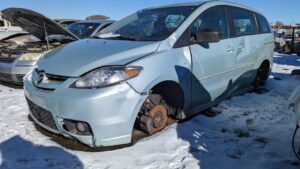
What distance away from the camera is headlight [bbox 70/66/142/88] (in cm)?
280

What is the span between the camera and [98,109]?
2758mm

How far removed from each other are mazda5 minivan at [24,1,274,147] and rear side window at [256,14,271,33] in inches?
28.9

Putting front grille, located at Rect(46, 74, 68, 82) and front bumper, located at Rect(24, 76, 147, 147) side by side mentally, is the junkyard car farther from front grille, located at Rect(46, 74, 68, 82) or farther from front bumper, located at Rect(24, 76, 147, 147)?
front bumper, located at Rect(24, 76, 147, 147)

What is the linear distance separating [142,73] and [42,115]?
1189 mm

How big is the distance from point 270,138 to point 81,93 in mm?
2256

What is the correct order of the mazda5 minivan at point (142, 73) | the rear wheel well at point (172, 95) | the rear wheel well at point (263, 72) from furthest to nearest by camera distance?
the rear wheel well at point (263, 72)
the rear wheel well at point (172, 95)
the mazda5 minivan at point (142, 73)

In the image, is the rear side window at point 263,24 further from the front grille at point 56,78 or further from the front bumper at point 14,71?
the front bumper at point 14,71

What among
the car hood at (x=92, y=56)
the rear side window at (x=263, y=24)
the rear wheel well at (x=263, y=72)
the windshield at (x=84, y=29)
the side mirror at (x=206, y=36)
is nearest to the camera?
the car hood at (x=92, y=56)

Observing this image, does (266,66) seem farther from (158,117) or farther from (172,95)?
(158,117)

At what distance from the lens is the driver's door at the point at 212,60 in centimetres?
367

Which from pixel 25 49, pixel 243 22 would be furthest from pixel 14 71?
pixel 243 22

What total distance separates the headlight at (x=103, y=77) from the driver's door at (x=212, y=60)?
108 cm

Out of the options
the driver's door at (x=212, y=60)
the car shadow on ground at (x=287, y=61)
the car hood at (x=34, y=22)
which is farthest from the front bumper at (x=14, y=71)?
the car shadow on ground at (x=287, y=61)

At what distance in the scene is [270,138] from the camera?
11.3 ft
